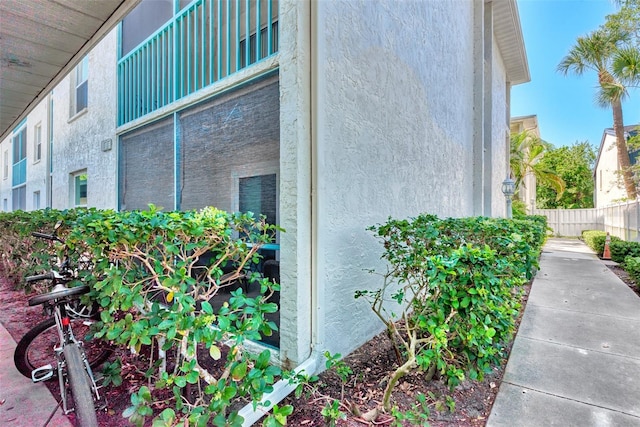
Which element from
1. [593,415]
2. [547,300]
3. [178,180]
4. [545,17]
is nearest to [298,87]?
[178,180]

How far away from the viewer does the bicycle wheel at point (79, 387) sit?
6.25 ft

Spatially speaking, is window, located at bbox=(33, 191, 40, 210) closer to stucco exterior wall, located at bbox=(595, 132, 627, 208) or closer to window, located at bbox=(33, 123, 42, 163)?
window, located at bbox=(33, 123, 42, 163)

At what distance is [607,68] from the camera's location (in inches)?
508

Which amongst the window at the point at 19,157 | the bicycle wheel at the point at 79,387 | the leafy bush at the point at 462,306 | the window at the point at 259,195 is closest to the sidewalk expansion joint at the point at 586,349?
the leafy bush at the point at 462,306

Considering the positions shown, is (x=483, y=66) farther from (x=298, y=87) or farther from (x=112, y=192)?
(x=112, y=192)

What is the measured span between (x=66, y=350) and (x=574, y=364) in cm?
440

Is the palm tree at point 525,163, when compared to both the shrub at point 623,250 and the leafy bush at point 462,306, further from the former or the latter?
the leafy bush at point 462,306

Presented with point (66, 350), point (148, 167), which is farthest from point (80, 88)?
point (66, 350)

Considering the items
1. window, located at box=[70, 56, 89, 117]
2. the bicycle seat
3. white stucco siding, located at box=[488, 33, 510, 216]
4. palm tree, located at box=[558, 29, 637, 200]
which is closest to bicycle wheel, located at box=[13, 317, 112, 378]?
the bicycle seat

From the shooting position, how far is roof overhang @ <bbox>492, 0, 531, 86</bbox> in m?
9.12

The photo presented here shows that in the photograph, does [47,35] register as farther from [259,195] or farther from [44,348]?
[44,348]

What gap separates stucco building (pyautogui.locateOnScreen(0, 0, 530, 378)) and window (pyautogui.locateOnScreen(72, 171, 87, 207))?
49 millimetres

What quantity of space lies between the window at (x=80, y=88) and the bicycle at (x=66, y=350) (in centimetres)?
659

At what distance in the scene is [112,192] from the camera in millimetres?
5980
